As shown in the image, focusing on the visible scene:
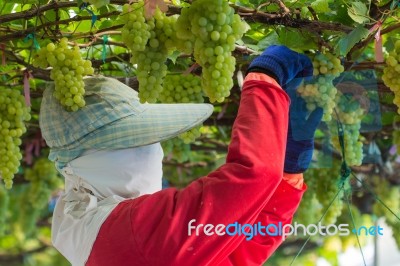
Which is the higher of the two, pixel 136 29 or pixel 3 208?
pixel 136 29

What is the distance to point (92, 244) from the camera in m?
1.34

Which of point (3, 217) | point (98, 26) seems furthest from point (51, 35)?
point (3, 217)

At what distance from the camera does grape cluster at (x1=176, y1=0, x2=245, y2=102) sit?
3.86ft

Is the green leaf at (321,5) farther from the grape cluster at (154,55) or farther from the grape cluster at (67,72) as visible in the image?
the grape cluster at (67,72)

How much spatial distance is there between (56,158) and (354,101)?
635mm

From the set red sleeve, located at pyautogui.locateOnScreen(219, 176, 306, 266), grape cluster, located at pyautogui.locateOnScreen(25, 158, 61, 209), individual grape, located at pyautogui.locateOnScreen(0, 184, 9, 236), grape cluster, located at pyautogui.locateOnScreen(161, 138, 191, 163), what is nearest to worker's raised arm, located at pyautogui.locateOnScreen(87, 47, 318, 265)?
red sleeve, located at pyautogui.locateOnScreen(219, 176, 306, 266)

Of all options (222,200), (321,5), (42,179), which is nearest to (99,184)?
(222,200)

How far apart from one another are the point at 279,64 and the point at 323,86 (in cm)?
21

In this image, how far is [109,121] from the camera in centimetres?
145

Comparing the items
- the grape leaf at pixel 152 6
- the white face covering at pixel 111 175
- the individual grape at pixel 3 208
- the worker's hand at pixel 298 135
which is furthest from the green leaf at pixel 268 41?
the individual grape at pixel 3 208

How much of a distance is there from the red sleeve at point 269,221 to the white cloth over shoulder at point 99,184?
0.75 ft

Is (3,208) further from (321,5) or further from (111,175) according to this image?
(321,5)

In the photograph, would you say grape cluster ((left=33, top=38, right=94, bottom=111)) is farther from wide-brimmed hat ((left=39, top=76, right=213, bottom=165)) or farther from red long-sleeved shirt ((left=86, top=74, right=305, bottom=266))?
red long-sleeved shirt ((left=86, top=74, right=305, bottom=266))

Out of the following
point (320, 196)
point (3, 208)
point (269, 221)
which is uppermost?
point (269, 221)
